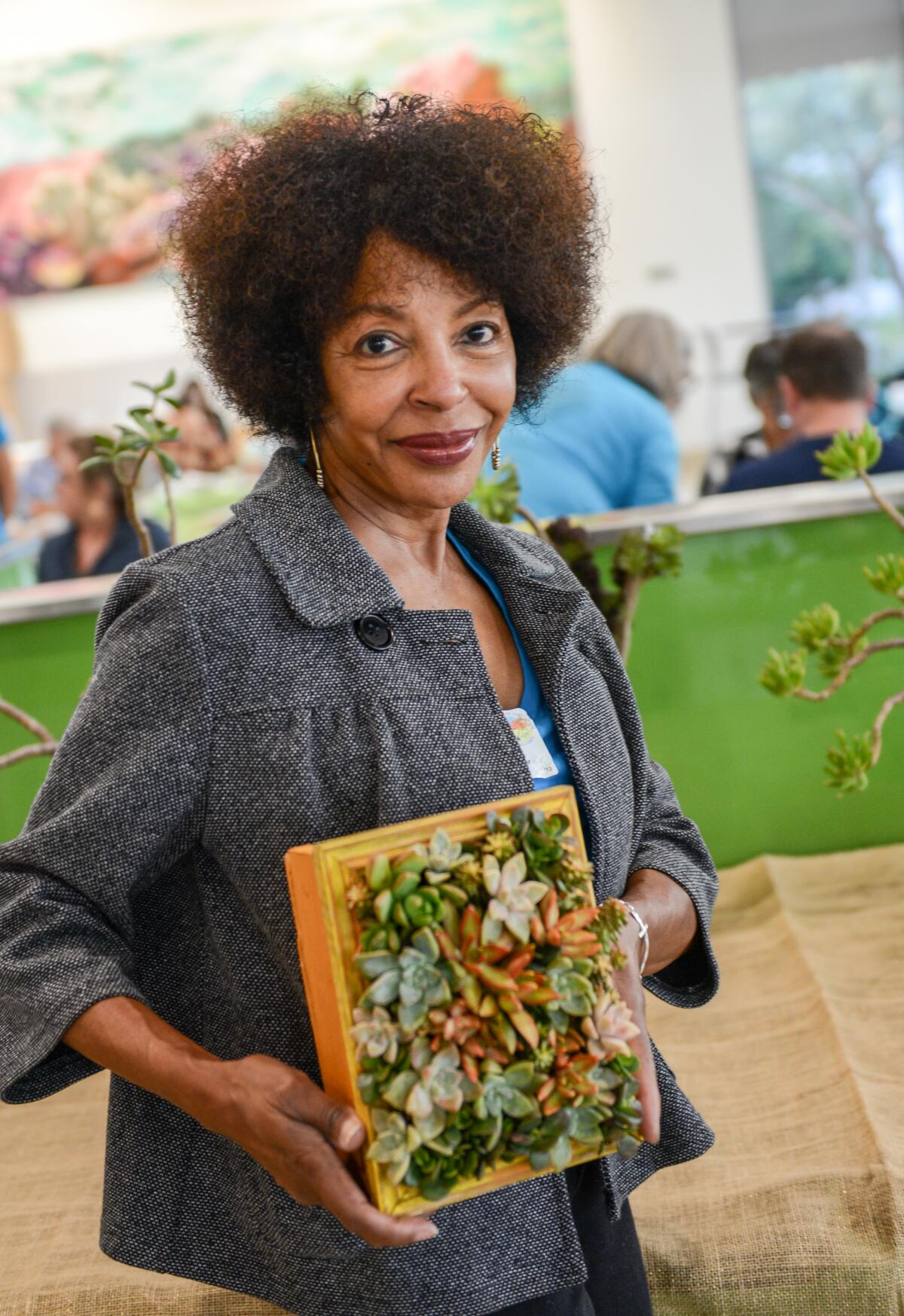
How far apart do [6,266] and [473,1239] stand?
705 centimetres

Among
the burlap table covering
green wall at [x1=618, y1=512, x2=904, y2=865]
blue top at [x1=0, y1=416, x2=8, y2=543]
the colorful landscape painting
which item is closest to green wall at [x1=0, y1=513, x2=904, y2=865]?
green wall at [x1=618, y1=512, x2=904, y2=865]

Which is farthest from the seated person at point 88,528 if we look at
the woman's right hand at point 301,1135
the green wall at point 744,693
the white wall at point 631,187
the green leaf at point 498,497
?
the white wall at point 631,187

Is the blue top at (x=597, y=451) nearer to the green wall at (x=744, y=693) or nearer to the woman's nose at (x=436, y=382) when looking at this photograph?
the green wall at (x=744, y=693)

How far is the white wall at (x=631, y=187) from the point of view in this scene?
7.06 metres

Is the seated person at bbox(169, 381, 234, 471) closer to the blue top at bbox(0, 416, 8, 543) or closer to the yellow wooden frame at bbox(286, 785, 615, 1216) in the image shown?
the blue top at bbox(0, 416, 8, 543)

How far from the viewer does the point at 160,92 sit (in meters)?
7.08

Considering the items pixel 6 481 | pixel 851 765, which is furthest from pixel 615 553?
pixel 6 481

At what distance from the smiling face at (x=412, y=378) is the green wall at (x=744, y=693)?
1.44m

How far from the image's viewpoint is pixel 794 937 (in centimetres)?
221

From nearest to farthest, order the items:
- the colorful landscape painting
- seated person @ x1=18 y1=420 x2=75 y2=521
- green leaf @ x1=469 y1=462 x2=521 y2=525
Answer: green leaf @ x1=469 y1=462 x2=521 y2=525 → seated person @ x1=18 y1=420 x2=75 y2=521 → the colorful landscape painting

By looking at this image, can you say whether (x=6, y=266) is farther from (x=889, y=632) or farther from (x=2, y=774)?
(x=889, y=632)

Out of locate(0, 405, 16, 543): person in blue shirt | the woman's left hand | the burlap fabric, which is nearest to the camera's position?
the woman's left hand

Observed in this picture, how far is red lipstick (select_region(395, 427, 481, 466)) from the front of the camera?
1065 millimetres

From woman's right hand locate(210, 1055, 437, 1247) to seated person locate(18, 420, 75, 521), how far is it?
5.76 metres
